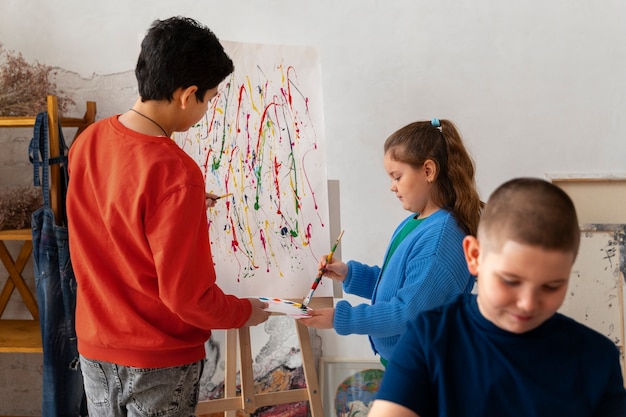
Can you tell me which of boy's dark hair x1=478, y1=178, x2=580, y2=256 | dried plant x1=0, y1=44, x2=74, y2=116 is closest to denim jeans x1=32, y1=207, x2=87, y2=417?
dried plant x1=0, y1=44, x2=74, y2=116

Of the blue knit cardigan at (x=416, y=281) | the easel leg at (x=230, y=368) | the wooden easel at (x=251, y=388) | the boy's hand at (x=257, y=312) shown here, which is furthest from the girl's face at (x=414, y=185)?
the easel leg at (x=230, y=368)

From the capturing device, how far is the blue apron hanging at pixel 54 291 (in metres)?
2.61

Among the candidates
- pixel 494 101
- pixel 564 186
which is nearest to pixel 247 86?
pixel 494 101

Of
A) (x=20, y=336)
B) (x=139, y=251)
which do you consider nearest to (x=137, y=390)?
(x=139, y=251)

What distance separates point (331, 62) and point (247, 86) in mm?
465

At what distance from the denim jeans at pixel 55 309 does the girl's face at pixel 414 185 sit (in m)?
1.30

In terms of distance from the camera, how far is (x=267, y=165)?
2.52m

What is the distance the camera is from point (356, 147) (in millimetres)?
2869

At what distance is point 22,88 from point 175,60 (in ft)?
4.19

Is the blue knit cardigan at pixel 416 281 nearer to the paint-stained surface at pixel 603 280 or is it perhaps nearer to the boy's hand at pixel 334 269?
the boy's hand at pixel 334 269

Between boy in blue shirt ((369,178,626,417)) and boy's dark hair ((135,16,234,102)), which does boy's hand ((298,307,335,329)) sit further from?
boy in blue shirt ((369,178,626,417))

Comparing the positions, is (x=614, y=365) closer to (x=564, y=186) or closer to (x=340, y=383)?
(x=564, y=186)

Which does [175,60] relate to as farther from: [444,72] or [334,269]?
[444,72]

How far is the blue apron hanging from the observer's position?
261 cm
